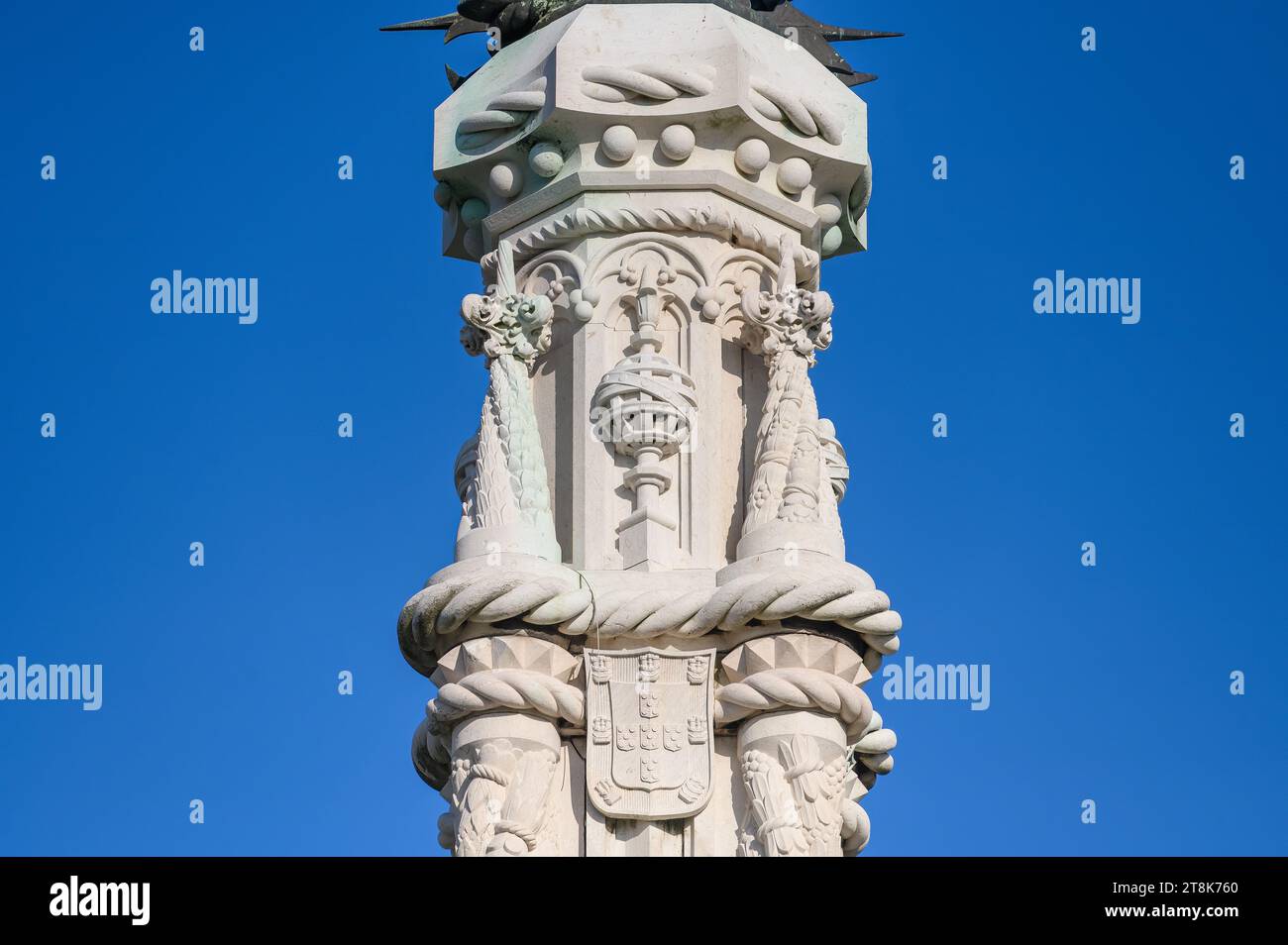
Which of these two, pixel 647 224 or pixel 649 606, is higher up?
pixel 647 224

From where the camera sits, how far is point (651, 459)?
31.1 meters

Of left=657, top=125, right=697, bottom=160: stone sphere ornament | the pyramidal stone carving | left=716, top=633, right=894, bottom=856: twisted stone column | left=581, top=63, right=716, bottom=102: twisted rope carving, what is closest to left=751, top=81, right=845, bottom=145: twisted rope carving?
the pyramidal stone carving

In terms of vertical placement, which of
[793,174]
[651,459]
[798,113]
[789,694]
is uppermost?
[798,113]

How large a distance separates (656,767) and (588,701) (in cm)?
75

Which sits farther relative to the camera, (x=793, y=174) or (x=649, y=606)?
(x=793, y=174)

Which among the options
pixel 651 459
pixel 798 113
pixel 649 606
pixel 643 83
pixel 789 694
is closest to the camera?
pixel 789 694

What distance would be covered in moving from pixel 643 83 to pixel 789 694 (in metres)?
5.55

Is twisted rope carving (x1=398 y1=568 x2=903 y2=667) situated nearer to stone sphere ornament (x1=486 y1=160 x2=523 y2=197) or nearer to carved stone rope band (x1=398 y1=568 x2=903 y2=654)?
carved stone rope band (x1=398 y1=568 x2=903 y2=654)

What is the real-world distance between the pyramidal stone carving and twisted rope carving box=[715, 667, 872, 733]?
0.9 inches

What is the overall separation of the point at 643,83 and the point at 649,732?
5636mm

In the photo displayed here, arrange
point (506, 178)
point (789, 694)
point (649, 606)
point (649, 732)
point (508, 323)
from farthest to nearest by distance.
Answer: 1. point (506, 178)
2. point (508, 323)
3. point (649, 606)
4. point (649, 732)
5. point (789, 694)

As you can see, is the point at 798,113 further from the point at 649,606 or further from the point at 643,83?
the point at 649,606

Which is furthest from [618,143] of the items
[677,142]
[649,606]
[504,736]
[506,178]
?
[504,736]

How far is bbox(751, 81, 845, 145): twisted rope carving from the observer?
106ft
